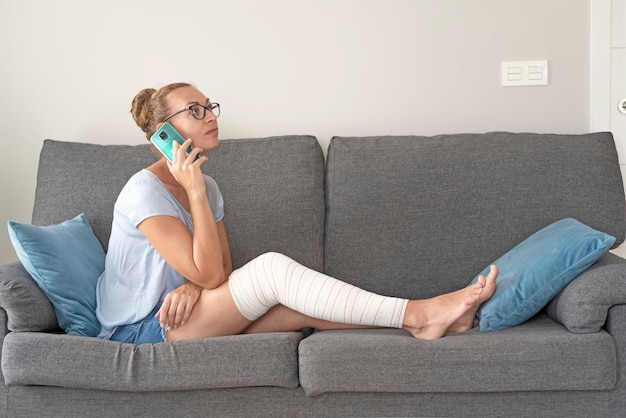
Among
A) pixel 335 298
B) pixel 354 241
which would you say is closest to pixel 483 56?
pixel 354 241

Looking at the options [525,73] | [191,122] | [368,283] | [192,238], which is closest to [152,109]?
[191,122]

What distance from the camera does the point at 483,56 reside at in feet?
10.2

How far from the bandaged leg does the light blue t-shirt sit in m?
0.22

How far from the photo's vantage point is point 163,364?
83.7 inches

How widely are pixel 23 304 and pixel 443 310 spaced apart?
114 centimetres

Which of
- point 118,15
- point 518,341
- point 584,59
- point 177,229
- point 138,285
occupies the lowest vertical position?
point 518,341

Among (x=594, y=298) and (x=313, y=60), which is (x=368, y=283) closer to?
(x=594, y=298)

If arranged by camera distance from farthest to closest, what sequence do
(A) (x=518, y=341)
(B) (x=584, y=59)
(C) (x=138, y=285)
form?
(B) (x=584, y=59) → (C) (x=138, y=285) → (A) (x=518, y=341)

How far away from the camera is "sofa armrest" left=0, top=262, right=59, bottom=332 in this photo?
87.0 inches

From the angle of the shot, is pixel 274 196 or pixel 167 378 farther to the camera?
pixel 274 196

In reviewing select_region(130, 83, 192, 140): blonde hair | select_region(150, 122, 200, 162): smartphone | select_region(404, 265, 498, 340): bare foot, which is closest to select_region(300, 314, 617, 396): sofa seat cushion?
select_region(404, 265, 498, 340): bare foot

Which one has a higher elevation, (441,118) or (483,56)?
(483,56)

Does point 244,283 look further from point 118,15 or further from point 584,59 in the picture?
point 584,59

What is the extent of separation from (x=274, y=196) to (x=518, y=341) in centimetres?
102
